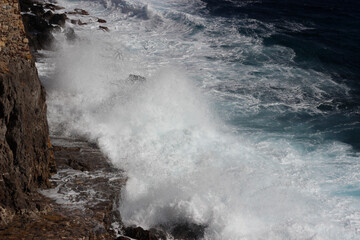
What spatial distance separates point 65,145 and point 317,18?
21.9 meters

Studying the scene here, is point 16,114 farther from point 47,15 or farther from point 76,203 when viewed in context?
point 47,15

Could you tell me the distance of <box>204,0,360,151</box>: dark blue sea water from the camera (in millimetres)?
13875

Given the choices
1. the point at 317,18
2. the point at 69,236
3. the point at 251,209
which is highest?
the point at 317,18

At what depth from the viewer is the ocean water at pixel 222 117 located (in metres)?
8.62

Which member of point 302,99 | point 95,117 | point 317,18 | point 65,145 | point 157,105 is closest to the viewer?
point 65,145

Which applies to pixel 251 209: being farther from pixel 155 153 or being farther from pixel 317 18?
pixel 317 18

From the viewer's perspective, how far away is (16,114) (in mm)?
6262

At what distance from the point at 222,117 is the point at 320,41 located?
11.3 metres

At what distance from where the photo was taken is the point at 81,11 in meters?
23.7

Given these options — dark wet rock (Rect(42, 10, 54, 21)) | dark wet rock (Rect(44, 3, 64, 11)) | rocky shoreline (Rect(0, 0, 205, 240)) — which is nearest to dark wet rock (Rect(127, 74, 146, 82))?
rocky shoreline (Rect(0, 0, 205, 240))

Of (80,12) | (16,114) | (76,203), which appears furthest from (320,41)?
(16,114)

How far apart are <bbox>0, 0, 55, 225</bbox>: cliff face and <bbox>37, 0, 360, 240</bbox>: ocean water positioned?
2198mm

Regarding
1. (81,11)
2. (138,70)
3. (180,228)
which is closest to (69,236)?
(180,228)

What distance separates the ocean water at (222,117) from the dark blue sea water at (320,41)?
0.09m
